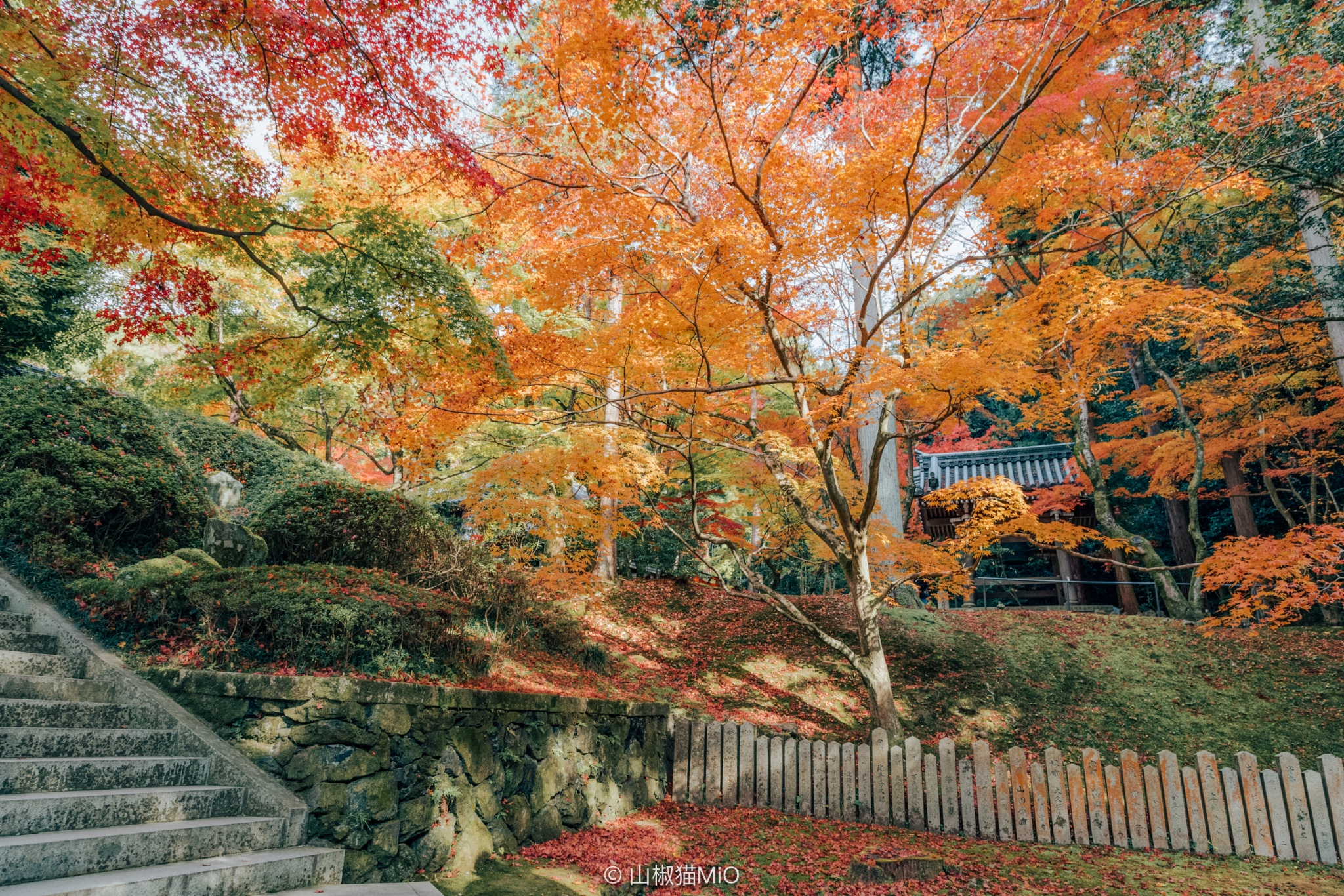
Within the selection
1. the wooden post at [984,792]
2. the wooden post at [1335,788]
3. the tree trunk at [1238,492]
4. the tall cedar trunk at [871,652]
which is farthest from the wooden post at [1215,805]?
the tree trunk at [1238,492]

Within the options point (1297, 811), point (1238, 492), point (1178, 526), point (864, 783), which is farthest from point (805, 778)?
point (1178, 526)

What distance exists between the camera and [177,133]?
528 centimetres

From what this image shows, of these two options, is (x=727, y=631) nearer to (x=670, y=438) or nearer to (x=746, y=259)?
(x=670, y=438)

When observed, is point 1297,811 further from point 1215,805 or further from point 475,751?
point 475,751

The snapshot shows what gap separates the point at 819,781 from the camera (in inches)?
254

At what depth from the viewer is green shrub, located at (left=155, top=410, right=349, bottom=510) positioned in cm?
920

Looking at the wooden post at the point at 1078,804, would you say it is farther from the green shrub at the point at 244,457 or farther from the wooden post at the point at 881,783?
the green shrub at the point at 244,457

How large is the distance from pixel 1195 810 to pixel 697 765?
4.51 m

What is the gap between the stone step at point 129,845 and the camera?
2660mm

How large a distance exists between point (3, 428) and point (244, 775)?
4.86 meters

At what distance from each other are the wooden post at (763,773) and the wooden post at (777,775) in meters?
0.03

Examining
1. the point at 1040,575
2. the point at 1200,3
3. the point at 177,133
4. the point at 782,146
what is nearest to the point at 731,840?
the point at 782,146

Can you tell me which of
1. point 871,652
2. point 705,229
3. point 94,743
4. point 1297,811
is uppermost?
point 705,229

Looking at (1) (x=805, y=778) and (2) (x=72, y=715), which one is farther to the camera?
(1) (x=805, y=778)
